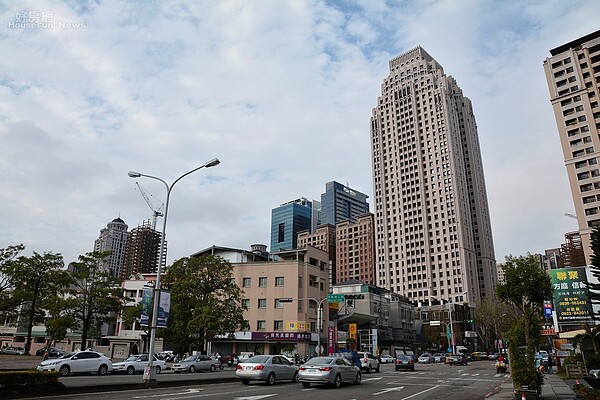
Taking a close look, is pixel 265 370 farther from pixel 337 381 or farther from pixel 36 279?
pixel 36 279

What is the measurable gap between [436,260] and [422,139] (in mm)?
41001

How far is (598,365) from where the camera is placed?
28094 millimetres

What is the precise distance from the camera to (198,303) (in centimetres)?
4453

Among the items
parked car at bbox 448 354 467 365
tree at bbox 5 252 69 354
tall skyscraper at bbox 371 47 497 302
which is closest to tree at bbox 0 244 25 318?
tree at bbox 5 252 69 354

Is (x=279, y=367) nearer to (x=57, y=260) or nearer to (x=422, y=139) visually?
(x=57, y=260)

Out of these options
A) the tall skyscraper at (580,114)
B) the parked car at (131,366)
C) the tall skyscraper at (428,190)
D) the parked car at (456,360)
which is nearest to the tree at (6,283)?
the parked car at (131,366)

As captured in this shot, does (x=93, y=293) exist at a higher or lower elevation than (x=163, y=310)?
higher

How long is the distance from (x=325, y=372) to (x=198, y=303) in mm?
28215

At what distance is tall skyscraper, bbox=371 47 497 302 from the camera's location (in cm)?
13338

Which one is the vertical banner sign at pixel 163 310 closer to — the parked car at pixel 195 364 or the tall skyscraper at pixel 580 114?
the parked car at pixel 195 364

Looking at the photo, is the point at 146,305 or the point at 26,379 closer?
the point at 26,379

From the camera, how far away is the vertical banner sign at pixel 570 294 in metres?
33.6

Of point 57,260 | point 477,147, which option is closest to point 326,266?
point 57,260

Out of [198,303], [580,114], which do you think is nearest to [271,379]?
[198,303]
